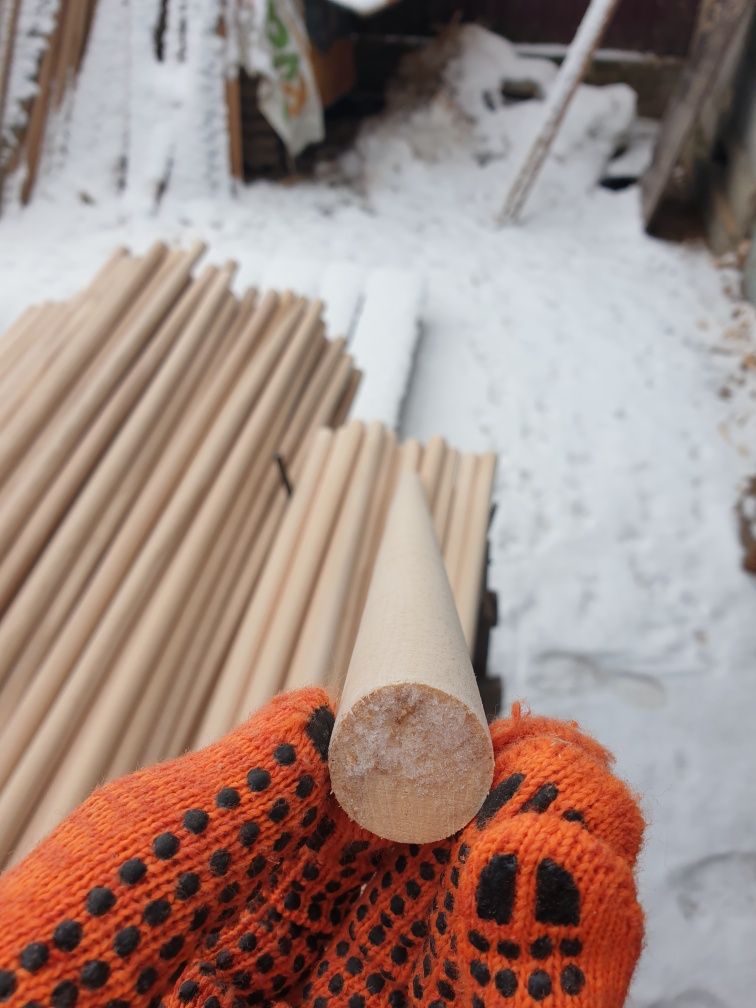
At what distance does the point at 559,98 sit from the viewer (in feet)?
12.0

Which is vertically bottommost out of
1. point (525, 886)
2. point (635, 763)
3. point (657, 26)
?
point (635, 763)

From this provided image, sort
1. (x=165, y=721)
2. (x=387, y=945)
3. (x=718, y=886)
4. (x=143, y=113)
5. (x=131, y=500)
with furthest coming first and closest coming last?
(x=143, y=113), (x=718, y=886), (x=131, y=500), (x=165, y=721), (x=387, y=945)

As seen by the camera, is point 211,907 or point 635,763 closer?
point 211,907

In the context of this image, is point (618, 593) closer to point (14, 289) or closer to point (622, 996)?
point (622, 996)

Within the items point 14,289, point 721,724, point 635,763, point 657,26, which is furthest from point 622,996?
point 657,26

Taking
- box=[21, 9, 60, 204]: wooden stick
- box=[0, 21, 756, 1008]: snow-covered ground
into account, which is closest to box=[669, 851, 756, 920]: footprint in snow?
box=[0, 21, 756, 1008]: snow-covered ground

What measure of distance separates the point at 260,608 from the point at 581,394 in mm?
2125

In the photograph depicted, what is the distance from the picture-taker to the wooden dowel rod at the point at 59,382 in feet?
4.04

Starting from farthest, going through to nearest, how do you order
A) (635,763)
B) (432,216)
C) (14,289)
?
(432,216) < (14,289) < (635,763)

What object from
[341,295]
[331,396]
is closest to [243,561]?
[331,396]

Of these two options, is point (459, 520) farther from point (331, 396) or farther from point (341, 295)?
point (341, 295)

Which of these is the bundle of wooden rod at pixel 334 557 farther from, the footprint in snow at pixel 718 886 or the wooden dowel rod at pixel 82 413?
the footprint in snow at pixel 718 886

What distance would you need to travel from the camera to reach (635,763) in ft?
6.02

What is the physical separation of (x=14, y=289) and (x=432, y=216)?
2.15m
